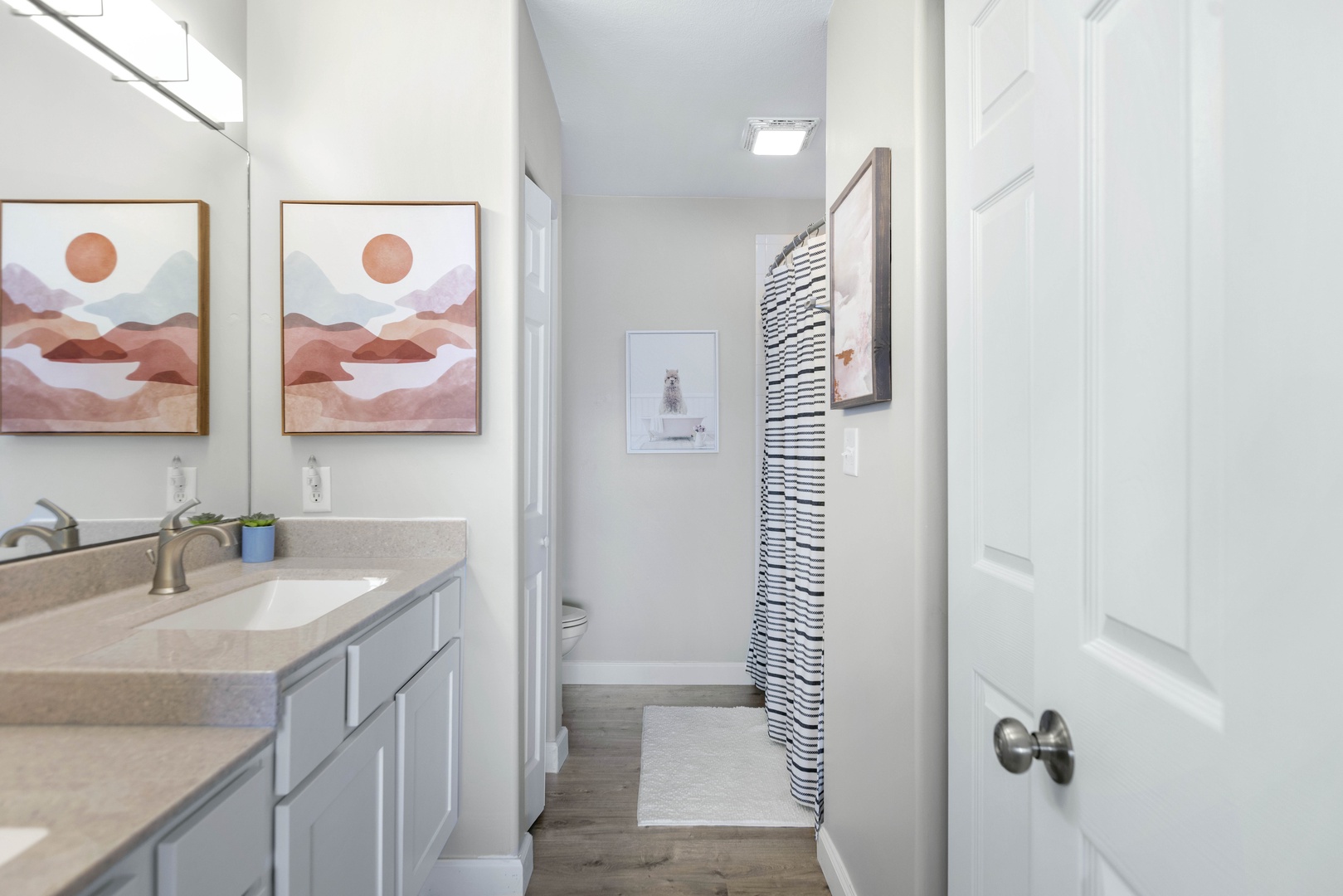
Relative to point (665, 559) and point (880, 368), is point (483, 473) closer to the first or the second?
point (880, 368)

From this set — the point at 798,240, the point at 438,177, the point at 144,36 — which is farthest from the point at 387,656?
the point at 798,240

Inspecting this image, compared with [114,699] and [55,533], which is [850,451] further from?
[55,533]

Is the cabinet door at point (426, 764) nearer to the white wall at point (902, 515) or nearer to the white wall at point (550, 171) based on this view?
the white wall at point (550, 171)

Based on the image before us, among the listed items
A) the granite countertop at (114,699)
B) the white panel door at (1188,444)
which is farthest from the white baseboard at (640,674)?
the white panel door at (1188,444)

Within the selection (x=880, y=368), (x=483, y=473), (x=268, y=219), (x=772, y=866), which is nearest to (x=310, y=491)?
(x=483, y=473)

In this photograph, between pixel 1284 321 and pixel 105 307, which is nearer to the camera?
pixel 1284 321

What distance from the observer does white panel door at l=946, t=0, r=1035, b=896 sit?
948 mm

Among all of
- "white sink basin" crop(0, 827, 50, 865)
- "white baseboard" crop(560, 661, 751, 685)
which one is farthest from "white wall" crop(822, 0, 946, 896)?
"white baseboard" crop(560, 661, 751, 685)

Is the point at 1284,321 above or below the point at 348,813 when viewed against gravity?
above

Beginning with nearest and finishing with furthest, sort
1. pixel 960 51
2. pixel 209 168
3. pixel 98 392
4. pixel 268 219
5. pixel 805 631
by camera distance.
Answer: pixel 960 51 < pixel 98 392 < pixel 209 168 < pixel 268 219 < pixel 805 631

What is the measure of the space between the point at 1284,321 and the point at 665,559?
3.26 meters

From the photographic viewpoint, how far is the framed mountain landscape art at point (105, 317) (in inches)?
49.0

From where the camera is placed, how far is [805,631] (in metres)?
2.42

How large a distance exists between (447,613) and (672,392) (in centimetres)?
205
